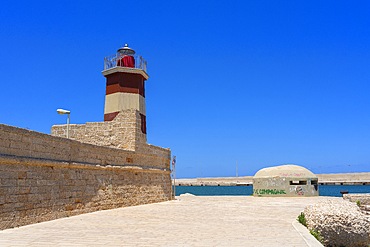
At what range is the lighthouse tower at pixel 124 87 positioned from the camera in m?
19.5

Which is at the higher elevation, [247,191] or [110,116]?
[110,116]

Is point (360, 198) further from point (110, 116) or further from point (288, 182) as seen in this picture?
point (110, 116)

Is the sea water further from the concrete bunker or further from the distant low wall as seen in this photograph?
the distant low wall

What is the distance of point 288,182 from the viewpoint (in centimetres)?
2362

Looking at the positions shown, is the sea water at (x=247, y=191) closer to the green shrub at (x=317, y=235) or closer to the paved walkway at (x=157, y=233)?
the paved walkway at (x=157, y=233)

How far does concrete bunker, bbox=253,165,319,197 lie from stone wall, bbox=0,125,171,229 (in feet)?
32.2

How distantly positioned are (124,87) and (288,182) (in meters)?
12.0

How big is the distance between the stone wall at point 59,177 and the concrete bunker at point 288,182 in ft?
32.2

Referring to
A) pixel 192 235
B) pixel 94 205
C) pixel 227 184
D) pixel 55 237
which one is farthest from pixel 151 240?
pixel 227 184

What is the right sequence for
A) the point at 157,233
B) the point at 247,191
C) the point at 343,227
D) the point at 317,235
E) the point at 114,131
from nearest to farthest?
the point at 343,227
the point at 317,235
the point at 157,233
the point at 114,131
the point at 247,191

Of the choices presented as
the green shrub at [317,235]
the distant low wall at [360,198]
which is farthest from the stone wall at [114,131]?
the green shrub at [317,235]

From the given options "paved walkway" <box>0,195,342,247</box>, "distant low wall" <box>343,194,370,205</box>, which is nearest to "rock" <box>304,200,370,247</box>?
"paved walkway" <box>0,195,342,247</box>

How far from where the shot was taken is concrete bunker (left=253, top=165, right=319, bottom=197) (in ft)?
77.5

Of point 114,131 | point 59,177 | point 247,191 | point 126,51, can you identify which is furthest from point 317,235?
point 247,191
